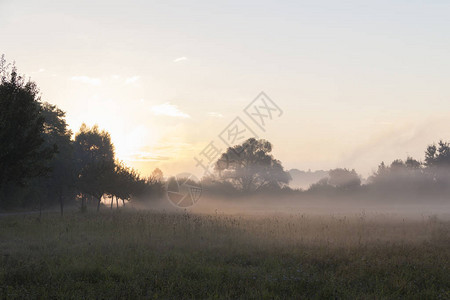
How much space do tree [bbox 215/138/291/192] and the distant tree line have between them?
1959cm

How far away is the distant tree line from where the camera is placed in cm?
1323

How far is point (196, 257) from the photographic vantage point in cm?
1116

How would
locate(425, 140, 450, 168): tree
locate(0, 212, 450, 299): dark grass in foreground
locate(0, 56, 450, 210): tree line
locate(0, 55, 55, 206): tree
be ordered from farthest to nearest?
locate(425, 140, 450, 168): tree
locate(0, 56, 450, 210): tree line
locate(0, 55, 55, 206): tree
locate(0, 212, 450, 299): dark grass in foreground

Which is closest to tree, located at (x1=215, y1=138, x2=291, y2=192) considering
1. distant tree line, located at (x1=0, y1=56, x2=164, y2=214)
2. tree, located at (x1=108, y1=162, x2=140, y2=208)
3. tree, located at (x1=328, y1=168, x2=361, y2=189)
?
tree, located at (x1=328, y1=168, x2=361, y2=189)

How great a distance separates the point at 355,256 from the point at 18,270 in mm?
10178

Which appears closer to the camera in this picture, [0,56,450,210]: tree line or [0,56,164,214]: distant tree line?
[0,56,164,214]: distant tree line

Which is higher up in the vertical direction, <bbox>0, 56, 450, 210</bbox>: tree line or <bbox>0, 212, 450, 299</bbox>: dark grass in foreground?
<bbox>0, 56, 450, 210</bbox>: tree line

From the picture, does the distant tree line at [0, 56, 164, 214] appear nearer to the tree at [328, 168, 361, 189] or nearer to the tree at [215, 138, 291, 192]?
the tree at [215, 138, 291, 192]

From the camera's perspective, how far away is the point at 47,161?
35.4 m

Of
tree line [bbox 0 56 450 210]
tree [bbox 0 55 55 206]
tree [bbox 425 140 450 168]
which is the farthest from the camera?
tree [bbox 425 140 450 168]

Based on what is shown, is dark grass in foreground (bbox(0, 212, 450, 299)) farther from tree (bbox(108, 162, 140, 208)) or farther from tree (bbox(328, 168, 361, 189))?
tree (bbox(328, 168, 361, 189))

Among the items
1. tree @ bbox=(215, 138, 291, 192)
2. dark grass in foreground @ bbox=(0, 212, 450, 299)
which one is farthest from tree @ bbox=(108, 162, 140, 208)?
tree @ bbox=(215, 138, 291, 192)

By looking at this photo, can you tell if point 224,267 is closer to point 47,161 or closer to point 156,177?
point 47,161

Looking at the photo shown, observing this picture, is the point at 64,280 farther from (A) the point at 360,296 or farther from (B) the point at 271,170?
(B) the point at 271,170
